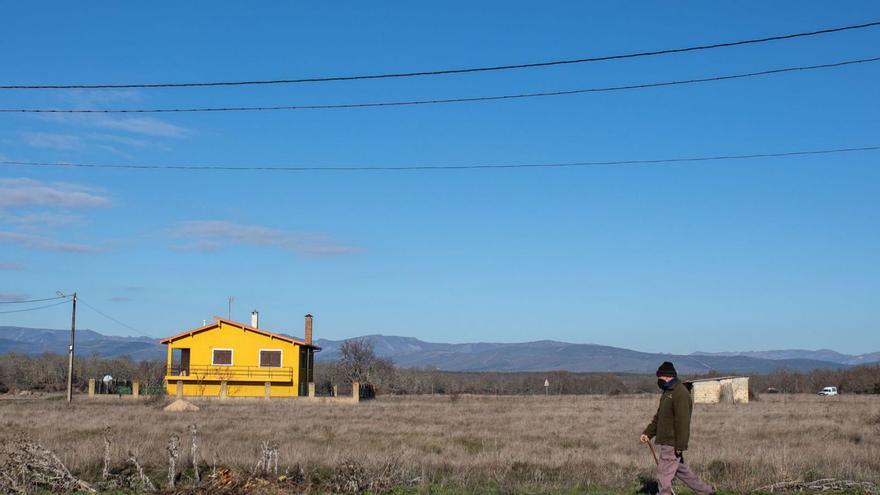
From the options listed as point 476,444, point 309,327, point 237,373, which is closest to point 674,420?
point 476,444

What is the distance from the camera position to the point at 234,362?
5884 cm

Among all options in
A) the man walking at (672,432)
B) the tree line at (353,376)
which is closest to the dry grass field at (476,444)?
the man walking at (672,432)

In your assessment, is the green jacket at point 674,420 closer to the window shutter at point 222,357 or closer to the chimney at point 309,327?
the window shutter at point 222,357

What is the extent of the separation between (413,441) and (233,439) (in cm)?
460

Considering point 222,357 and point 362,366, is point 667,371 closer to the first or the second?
point 222,357

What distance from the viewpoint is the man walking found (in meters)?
12.5

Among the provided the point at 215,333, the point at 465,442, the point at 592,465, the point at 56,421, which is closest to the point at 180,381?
the point at 215,333

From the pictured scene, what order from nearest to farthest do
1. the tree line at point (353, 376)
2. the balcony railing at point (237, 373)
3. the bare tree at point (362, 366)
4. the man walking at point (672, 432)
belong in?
the man walking at point (672, 432) < the balcony railing at point (237, 373) < the bare tree at point (362, 366) < the tree line at point (353, 376)

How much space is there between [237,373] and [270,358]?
2.25 m

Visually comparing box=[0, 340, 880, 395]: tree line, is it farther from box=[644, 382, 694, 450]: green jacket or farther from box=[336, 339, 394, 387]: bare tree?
box=[644, 382, 694, 450]: green jacket

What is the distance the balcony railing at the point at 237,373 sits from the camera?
58.0m

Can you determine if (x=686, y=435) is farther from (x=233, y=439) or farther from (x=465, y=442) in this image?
(x=233, y=439)

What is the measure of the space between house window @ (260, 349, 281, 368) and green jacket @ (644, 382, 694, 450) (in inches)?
1894

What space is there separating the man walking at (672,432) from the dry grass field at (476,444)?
66.3 inches
